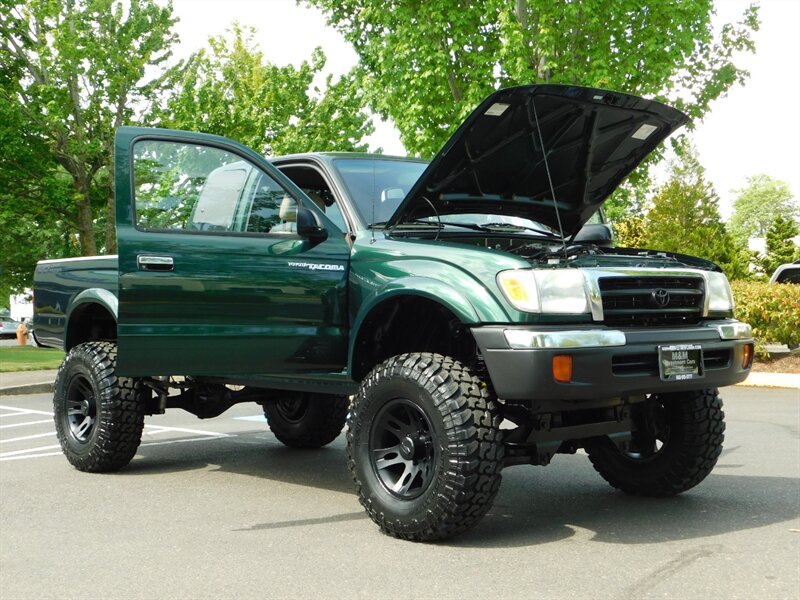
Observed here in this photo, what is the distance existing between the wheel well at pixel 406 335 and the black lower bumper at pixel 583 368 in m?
0.69

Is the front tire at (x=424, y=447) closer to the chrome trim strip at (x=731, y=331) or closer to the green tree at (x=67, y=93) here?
the chrome trim strip at (x=731, y=331)

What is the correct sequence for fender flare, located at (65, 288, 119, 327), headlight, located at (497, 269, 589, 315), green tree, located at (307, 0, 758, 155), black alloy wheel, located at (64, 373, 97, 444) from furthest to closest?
green tree, located at (307, 0, 758, 155)
black alloy wheel, located at (64, 373, 97, 444)
fender flare, located at (65, 288, 119, 327)
headlight, located at (497, 269, 589, 315)

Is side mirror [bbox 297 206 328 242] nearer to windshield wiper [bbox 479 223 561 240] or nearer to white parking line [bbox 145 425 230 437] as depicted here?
windshield wiper [bbox 479 223 561 240]

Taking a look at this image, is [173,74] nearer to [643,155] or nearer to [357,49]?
[357,49]

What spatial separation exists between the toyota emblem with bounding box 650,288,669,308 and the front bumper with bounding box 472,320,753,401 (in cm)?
17

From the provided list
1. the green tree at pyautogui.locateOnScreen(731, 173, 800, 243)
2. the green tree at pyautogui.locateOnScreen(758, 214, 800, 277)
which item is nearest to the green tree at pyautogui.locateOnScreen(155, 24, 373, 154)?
the green tree at pyautogui.locateOnScreen(758, 214, 800, 277)

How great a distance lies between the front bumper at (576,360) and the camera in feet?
14.6

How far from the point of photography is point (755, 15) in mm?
23453

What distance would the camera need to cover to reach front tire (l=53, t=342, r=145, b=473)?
6652 millimetres

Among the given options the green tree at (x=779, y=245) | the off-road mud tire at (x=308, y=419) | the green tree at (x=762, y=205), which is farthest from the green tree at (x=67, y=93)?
the green tree at (x=762, y=205)

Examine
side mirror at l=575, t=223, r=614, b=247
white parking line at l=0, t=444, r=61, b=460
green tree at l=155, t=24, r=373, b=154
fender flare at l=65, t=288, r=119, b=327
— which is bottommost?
white parking line at l=0, t=444, r=61, b=460

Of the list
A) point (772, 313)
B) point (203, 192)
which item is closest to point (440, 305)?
Result: point (203, 192)

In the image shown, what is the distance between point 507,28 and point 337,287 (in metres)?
15.2

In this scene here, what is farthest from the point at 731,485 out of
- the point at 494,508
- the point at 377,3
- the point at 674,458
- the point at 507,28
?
the point at 377,3
